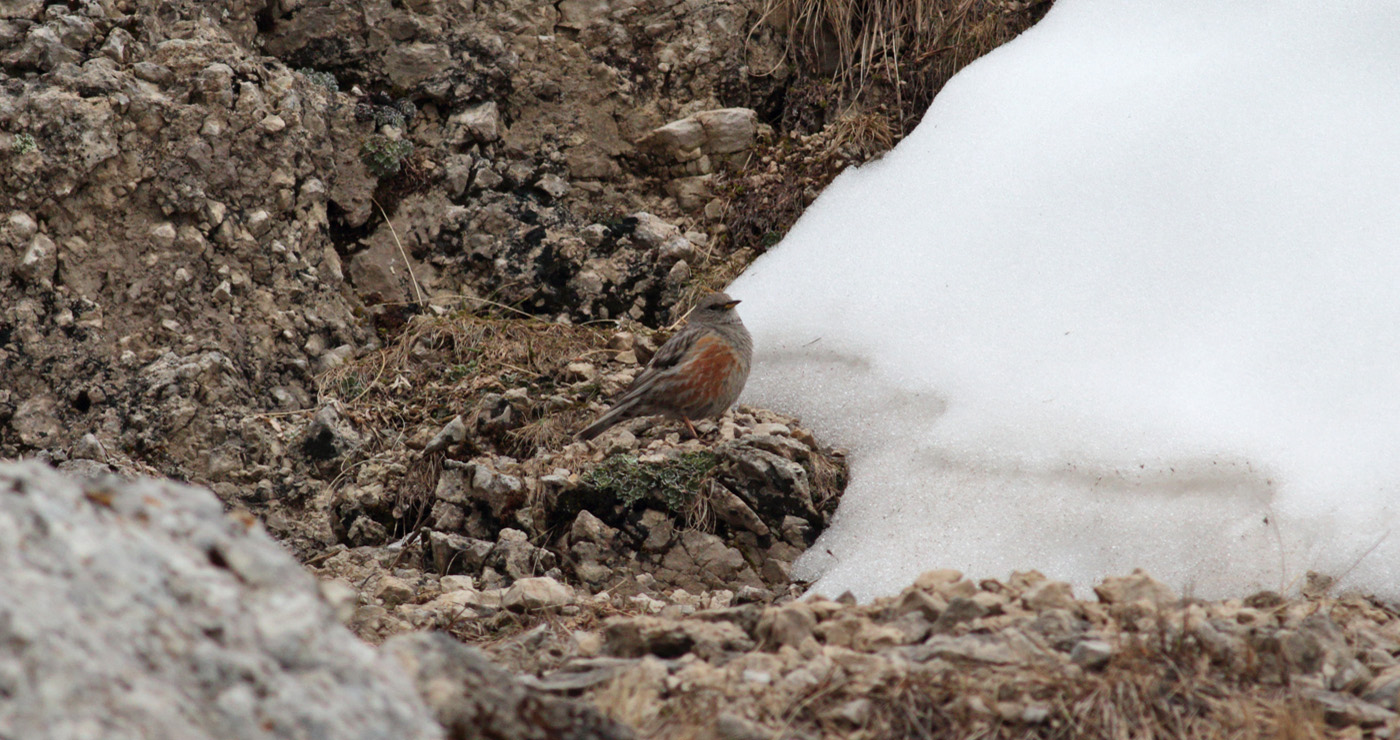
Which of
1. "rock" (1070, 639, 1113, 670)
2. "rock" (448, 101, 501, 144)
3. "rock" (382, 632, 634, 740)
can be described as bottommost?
"rock" (1070, 639, 1113, 670)

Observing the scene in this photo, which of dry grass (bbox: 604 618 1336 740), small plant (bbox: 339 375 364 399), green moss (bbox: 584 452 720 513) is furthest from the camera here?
small plant (bbox: 339 375 364 399)

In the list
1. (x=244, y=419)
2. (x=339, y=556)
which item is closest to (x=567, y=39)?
(x=244, y=419)

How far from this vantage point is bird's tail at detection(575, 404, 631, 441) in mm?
5402

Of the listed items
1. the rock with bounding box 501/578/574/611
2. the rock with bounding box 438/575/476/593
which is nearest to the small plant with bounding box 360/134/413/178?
the rock with bounding box 438/575/476/593

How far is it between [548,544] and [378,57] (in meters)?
3.40

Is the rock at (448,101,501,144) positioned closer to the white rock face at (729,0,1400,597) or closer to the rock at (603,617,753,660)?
the white rock face at (729,0,1400,597)

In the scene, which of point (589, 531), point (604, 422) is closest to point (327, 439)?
point (604, 422)

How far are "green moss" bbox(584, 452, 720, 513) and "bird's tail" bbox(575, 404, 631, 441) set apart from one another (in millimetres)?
346

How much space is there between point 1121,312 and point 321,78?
4.56 m

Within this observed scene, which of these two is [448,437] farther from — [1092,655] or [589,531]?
[1092,655]

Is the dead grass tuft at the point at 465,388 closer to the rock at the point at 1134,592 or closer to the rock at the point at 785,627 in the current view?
the rock at the point at 785,627

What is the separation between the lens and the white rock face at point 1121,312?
4234 millimetres

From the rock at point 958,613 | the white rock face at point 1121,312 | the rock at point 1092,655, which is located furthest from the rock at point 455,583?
the rock at point 1092,655

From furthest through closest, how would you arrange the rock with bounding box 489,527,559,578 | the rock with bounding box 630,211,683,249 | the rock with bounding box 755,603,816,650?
the rock with bounding box 630,211,683,249 → the rock with bounding box 489,527,559,578 → the rock with bounding box 755,603,816,650
